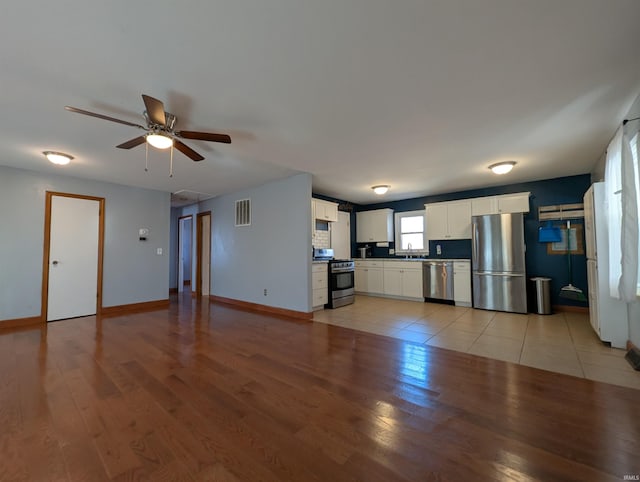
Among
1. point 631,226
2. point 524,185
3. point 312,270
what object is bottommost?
point 312,270

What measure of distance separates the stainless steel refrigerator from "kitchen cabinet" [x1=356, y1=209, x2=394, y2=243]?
2.00 metres

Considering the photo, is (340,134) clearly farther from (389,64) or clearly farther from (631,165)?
(631,165)

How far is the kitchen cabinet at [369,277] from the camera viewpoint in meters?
6.38

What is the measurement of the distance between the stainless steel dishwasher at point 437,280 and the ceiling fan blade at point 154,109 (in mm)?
5259

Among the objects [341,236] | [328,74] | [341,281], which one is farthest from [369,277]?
[328,74]

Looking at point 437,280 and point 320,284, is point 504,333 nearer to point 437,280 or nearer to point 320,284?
point 437,280

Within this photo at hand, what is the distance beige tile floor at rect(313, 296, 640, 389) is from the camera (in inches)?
99.0

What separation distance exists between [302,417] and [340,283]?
360cm

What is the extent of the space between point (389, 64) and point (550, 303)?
497 centimetres

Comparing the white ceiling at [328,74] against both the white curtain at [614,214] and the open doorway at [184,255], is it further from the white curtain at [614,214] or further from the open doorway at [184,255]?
the open doorway at [184,255]

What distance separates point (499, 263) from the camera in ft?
15.8

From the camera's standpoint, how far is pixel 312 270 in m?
4.72

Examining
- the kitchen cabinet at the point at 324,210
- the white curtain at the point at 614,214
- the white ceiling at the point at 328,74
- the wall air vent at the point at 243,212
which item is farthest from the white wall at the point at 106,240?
the white curtain at the point at 614,214

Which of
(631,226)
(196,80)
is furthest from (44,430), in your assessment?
(631,226)
